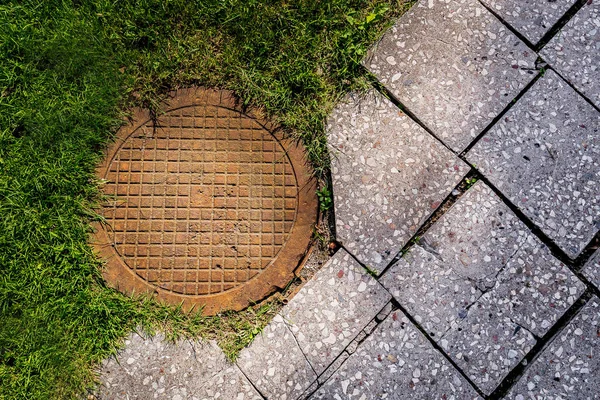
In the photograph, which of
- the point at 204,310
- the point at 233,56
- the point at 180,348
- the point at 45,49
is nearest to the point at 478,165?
the point at 233,56

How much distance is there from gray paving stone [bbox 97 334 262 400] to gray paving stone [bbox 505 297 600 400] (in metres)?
1.35

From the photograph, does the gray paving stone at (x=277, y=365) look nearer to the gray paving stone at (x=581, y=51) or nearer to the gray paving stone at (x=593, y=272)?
the gray paving stone at (x=593, y=272)

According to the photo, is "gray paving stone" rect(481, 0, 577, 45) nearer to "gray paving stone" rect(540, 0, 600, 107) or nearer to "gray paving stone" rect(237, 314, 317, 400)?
"gray paving stone" rect(540, 0, 600, 107)

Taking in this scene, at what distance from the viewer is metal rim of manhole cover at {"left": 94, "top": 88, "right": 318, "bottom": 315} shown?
264 centimetres

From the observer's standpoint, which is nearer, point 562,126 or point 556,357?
point 556,357

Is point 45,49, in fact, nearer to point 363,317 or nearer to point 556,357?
point 363,317

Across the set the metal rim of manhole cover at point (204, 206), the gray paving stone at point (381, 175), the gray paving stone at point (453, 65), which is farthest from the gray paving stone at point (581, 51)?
the metal rim of manhole cover at point (204, 206)

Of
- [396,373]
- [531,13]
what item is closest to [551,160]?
[531,13]

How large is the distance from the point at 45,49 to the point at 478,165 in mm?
2350

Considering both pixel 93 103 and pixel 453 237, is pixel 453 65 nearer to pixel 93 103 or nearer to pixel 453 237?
pixel 453 237

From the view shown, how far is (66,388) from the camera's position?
8.36 feet

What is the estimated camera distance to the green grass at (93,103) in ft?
8.46

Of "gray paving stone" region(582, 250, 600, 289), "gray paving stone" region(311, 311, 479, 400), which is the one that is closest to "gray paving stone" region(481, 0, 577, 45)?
"gray paving stone" region(582, 250, 600, 289)

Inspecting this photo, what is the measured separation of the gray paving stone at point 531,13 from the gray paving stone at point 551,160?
26 centimetres
